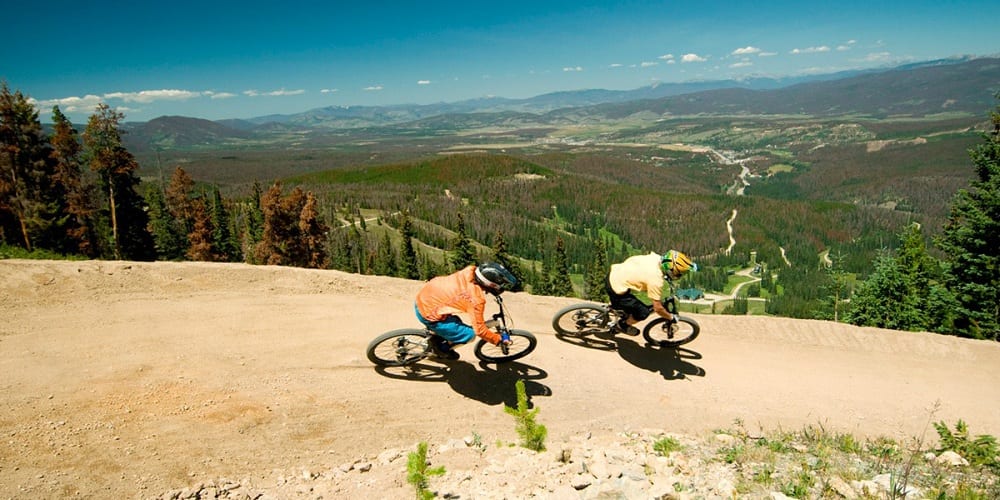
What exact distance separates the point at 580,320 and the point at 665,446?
4930 millimetres

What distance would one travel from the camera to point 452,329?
916 cm

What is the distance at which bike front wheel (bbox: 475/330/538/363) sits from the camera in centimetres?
1006

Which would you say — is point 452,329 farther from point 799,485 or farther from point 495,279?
point 799,485

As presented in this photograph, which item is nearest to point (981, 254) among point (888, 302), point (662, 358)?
point (888, 302)

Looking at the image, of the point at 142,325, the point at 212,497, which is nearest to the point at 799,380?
the point at 212,497

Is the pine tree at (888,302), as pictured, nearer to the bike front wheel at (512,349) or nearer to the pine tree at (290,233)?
the bike front wheel at (512,349)

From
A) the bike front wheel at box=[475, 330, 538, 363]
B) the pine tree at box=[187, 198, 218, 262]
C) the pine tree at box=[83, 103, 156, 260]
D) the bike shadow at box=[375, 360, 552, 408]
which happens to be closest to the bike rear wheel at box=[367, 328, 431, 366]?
the bike shadow at box=[375, 360, 552, 408]

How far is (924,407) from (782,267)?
16458 cm

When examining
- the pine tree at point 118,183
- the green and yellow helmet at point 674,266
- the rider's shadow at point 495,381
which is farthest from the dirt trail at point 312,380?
the pine tree at point 118,183

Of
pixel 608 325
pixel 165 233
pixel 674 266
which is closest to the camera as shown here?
pixel 674 266

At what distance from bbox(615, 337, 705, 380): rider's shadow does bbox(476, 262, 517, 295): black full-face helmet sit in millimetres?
4892

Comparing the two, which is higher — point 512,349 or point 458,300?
point 458,300

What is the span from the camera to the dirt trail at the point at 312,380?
6926 mm

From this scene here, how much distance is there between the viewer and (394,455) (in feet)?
24.3
